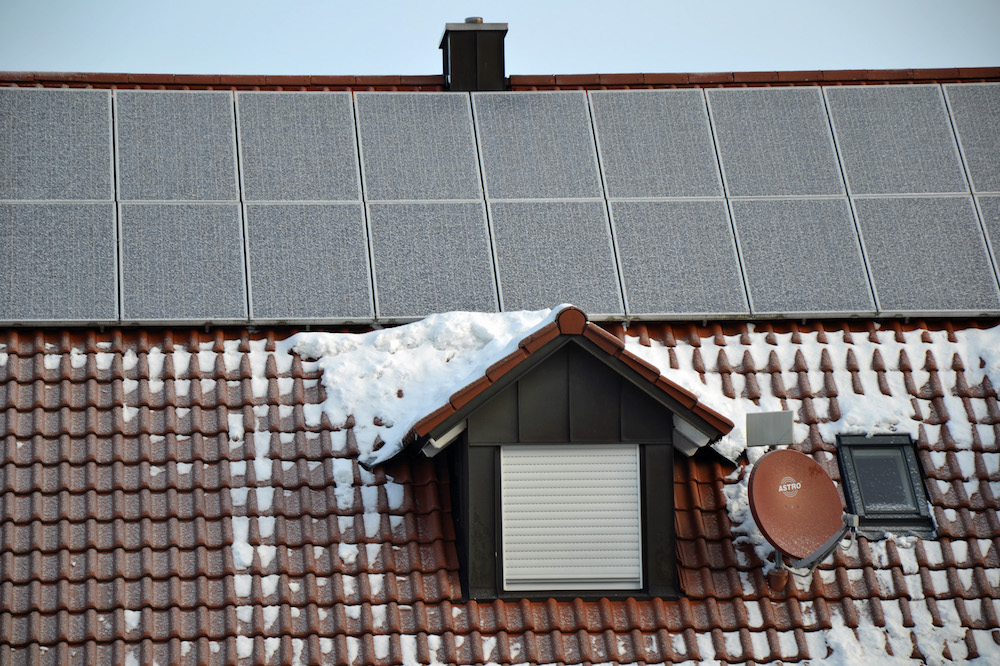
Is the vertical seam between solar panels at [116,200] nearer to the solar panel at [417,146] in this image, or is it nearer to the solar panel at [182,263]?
the solar panel at [182,263]

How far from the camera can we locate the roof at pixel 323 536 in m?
8.13

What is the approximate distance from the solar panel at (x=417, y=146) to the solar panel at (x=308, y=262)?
488mm

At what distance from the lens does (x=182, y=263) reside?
33.8 feet

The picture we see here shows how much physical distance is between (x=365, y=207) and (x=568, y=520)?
368cm

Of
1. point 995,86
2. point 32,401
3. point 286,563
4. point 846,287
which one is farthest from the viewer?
point 995,86

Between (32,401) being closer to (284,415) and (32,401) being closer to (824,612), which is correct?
(284,415)

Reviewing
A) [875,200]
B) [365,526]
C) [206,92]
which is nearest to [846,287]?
[875,200]

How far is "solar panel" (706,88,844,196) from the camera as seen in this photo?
11.4 metres

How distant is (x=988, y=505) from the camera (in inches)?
362

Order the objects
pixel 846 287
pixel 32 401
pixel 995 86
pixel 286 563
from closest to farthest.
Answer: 1. pixel 286 563
2. pixel 32 401
3. pixel 846 287
4. pixel 995 86

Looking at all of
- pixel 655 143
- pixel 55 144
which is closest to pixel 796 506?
pixel 655 143

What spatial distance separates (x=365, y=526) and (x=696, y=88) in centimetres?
592

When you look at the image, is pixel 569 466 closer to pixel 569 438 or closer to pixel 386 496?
pixel 569 438

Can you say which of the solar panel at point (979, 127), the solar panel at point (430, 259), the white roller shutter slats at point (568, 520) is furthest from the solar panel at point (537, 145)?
the solar panel at point (979, 127)
